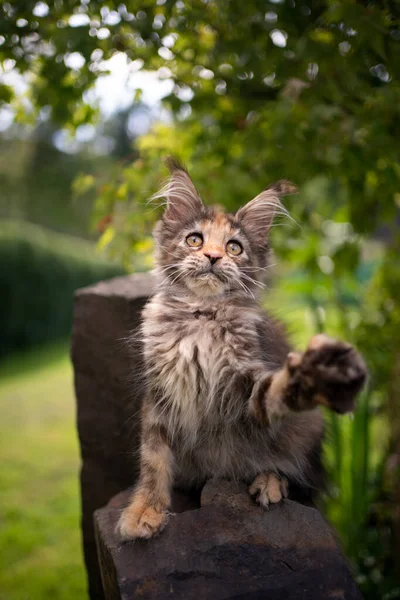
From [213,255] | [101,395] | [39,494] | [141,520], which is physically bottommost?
[39,494]

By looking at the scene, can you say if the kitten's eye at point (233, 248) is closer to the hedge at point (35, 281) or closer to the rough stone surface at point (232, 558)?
the rough stone surface at point (232, 558)

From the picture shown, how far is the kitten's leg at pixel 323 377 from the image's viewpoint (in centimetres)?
135

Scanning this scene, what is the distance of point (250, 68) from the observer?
8.21 ft

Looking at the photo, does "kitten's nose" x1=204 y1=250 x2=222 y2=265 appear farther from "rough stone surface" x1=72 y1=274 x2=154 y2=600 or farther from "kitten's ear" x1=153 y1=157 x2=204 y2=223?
"rough stone surface" x1=72 y1=274 x2=154 y2=600

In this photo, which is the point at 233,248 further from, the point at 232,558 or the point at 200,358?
the point at 232,558

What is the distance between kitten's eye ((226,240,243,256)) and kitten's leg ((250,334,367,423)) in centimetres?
58

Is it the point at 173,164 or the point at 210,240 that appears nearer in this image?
the point at 210,240

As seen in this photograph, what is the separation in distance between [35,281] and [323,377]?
8.97m

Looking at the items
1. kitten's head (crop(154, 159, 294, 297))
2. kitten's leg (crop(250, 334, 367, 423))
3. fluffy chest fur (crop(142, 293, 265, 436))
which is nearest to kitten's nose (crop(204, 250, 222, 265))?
kitten's head (crop(154, 159, 294, 297))

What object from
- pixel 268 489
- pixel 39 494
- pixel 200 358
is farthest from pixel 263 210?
pixel 39 494

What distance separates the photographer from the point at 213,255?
1.88m

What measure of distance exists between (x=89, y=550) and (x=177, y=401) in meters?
1.38

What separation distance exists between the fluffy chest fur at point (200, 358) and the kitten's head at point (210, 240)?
92mm

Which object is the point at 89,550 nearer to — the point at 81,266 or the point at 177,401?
the point at 177,401
